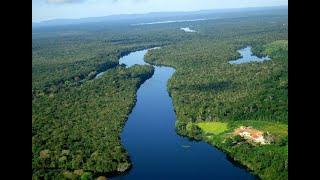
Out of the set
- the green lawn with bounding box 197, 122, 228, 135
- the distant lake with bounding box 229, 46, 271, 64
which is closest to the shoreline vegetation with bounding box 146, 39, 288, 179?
the green lawn with bounding box 197, 122, 228, 135

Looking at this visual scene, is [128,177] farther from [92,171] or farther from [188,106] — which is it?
[188,106]

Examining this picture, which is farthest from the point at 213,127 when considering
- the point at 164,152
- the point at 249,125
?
the point at 164,152

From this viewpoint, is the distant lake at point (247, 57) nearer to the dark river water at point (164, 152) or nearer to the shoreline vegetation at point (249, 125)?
the shoreline vegetation at point (249, 125)

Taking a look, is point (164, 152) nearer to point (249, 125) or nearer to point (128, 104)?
point (249, 125)

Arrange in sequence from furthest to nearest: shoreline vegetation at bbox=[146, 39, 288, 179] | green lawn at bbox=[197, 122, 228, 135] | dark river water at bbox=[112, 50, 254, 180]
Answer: green lawn at bbox=[197, 122, 228, 135] → dark river water at bbox=[112, 50, 254, 180] → shoreline vegetation at bbox=[146, 39, 288, 179]

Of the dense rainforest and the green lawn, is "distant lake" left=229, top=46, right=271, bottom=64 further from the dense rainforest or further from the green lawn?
the green lawn
